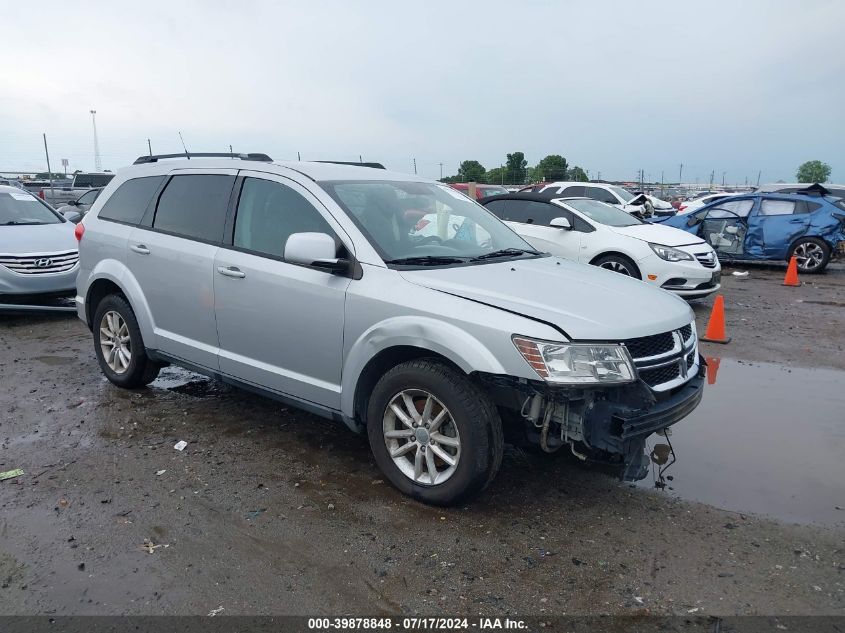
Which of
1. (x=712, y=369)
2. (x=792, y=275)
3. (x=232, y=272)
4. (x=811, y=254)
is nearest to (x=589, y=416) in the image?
(x=232, y=272)

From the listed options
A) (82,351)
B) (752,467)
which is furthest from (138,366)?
(752,467)

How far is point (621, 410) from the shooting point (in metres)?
3.35

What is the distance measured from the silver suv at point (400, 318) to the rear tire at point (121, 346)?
1.1 inches

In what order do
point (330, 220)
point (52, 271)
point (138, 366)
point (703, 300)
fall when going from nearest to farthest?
point (330, 220)
point (138, 366)
point (52, 271)
point (703, 300)

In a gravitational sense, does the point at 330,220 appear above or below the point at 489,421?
above

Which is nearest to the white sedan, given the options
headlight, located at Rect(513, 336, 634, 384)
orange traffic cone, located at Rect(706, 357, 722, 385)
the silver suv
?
orange traffic cone, located at Rect(706, 357, 722, 385)

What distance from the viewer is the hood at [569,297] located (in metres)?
3.45

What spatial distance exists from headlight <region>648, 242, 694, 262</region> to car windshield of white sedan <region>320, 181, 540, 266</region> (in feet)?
16.7

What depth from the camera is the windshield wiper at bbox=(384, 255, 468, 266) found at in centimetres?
398

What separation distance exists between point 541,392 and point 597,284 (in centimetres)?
115

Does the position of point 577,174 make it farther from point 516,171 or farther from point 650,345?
point 650,345

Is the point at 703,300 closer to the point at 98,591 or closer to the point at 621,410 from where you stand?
the point at 621,410

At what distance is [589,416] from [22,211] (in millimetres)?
9194

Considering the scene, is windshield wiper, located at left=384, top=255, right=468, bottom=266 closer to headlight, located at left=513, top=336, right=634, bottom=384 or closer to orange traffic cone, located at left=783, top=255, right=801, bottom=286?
headlight, located at left=513, top=336, right=634, bottom=384
